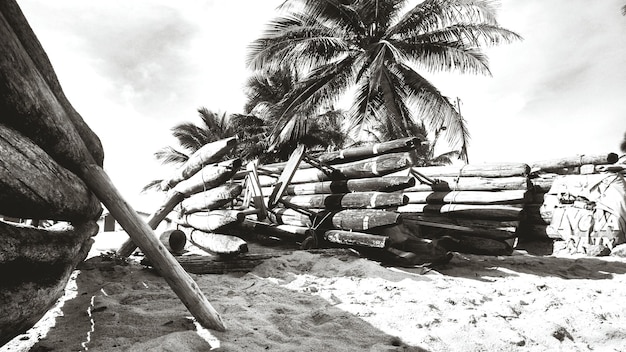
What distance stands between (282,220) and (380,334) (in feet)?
14.7

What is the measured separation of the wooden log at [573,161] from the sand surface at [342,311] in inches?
92.0

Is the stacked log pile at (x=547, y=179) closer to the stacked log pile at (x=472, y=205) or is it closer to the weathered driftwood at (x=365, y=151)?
the stacked log pile at (x=472, y=205)

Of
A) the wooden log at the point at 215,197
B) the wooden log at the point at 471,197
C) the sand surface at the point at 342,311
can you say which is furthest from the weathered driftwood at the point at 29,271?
the wooden log at the point at 471,197

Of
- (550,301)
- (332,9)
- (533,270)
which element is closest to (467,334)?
(550,301)

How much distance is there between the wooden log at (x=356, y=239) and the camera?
5.09 metres

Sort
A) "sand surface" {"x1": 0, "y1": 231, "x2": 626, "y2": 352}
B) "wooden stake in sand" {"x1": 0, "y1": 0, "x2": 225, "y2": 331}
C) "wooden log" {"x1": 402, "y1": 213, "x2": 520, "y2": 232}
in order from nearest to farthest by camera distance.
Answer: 1. "wooden stake in sand" {"x1": 0, "y1": 0, "x2": 225, "y2": 331}
2. "sand surface" {"x1": 0, "y1": 231, "x2": 626, "y2": 352}
3. "wooden log" {"x1": 402, "y1": 213, "x2": 520, "y2": 232}

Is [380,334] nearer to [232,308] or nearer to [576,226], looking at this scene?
[232,308]

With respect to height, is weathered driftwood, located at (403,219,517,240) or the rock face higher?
the rock face

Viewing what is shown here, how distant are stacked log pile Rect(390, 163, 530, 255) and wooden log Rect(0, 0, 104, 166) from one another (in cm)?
498

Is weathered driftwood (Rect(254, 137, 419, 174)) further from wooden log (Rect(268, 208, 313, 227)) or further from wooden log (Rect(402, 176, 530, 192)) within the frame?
wooden log (Rect(402, 176, 530, 192))

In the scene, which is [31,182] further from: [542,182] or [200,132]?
[200,132]

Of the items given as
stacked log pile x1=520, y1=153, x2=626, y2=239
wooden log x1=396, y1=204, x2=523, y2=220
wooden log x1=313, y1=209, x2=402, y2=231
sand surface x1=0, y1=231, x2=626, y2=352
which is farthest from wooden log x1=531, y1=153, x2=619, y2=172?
wooden log x1=313, y1=209, x2=402, y2=231

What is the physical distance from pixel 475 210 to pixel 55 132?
6891mm

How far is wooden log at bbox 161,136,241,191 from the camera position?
16.9 feet
